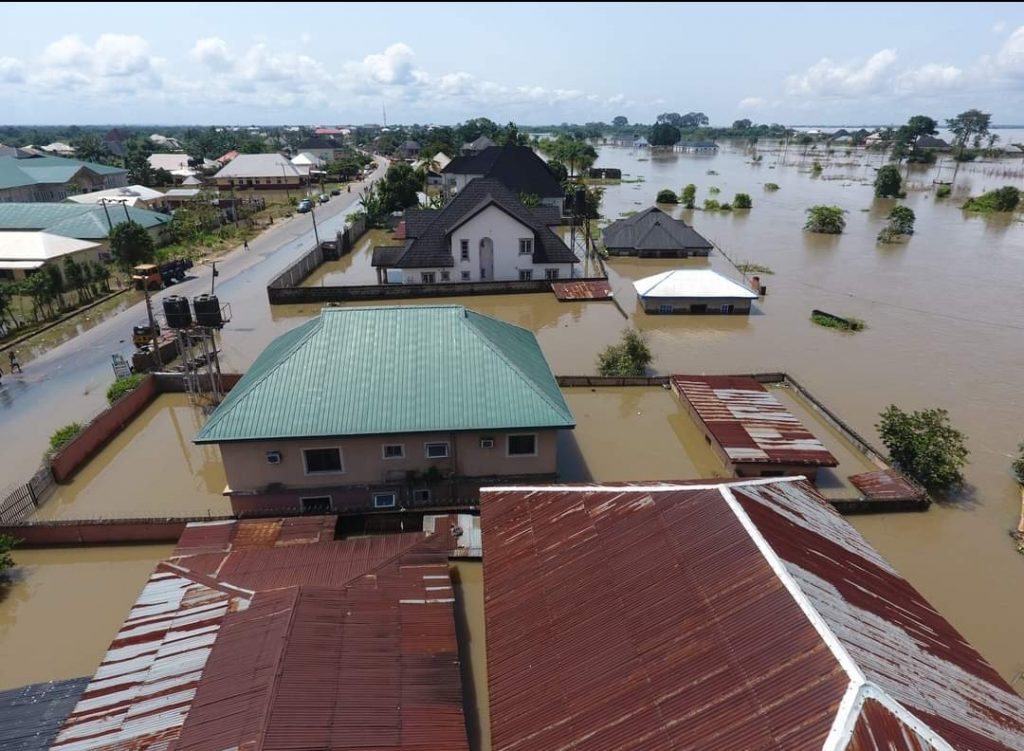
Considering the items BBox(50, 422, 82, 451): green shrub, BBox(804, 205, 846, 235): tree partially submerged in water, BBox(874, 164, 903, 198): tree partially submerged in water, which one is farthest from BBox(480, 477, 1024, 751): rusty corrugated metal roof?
BBox(874, 164, 903, 198): tree partially submerged in water

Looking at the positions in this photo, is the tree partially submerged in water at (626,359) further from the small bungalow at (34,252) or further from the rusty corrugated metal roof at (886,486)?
the small bungalow at (34,252)

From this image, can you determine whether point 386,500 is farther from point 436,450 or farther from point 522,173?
point 522,173

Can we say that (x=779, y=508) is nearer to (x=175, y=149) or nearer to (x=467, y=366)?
(x=467, y=366)

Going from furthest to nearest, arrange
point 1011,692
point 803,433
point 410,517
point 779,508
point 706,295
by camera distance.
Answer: point 706,295 → point 803,433 → point 410,517 → point 779,508 → point 1011,692

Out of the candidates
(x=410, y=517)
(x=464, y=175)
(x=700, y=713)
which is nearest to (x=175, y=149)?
(x=464, y=175)

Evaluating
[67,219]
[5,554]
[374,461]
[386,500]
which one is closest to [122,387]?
[5,554]

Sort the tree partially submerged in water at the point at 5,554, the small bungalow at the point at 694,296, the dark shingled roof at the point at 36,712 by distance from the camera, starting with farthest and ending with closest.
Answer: the small bungalow at the point at 694,296
the tree partially submerged in water at the point at 5,554
the dark shingled roof at the point at 36,712

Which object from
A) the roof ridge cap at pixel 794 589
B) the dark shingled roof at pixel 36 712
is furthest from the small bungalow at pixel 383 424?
the roof ridge cap at pixel 794 589
